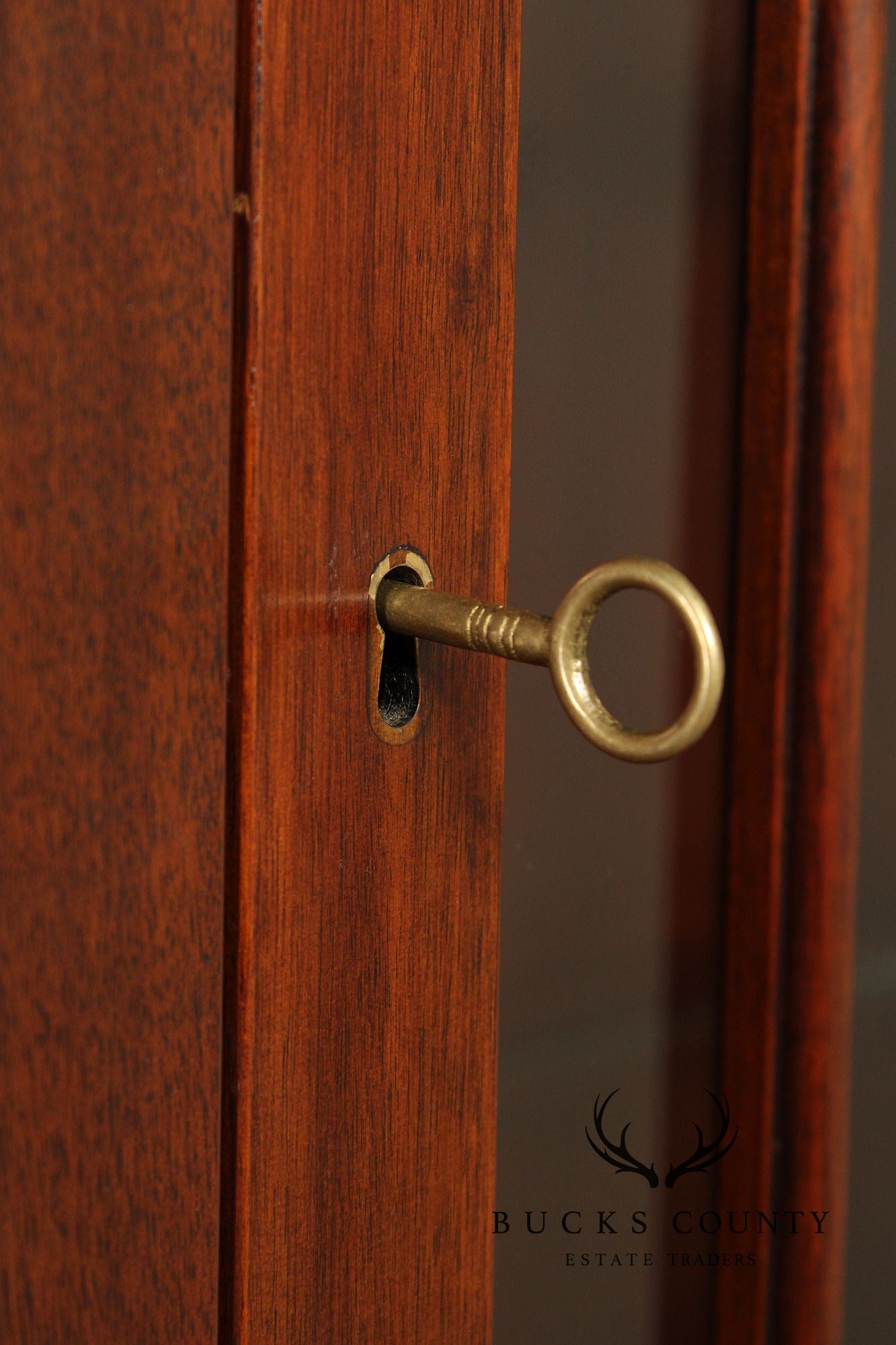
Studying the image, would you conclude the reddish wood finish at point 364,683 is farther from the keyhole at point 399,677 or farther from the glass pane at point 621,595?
the glass pane at point 621,595

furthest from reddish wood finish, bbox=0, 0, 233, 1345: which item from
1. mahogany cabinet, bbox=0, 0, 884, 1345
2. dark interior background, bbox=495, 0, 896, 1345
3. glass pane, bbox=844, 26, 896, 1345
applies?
glass pane, bbox=844, 26, 896, 1345

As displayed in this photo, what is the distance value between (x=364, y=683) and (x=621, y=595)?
37cm

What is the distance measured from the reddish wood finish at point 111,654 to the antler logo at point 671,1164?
411 millimetres

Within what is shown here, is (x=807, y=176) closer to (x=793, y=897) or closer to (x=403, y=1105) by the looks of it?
(x=793, y=897)

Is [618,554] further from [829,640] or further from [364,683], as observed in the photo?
[364,683]

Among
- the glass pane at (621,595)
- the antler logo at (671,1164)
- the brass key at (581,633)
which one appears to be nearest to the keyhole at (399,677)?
the brass key at (581,633)

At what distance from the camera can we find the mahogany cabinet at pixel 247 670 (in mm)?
256

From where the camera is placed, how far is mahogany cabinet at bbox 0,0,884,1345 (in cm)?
26

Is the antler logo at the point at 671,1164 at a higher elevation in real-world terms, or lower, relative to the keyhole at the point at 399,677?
lower

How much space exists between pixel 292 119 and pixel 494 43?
0.09 m

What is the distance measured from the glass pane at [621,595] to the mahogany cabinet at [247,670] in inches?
9.6

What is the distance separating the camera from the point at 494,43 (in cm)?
35

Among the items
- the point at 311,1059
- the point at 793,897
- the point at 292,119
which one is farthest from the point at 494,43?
the point at 793,897

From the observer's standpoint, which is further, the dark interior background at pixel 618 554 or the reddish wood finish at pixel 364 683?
the dark interior background at pixel 618 554
